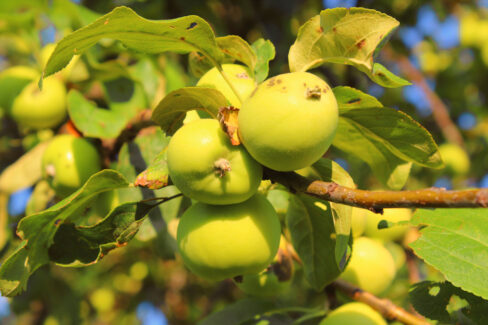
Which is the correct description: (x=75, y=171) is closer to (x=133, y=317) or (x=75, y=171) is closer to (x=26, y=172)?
(x=26, y=172)

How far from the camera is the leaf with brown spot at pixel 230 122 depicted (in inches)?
30.2

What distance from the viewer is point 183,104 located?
874 millimetres

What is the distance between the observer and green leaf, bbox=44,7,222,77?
30.0 inches

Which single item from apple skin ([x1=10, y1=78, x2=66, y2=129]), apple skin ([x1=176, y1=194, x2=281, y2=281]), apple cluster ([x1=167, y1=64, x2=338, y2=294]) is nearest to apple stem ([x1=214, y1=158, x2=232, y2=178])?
apple cluster ([x1=167, y1=64, x2=338, y2=294])

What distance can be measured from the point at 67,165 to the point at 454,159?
2176 mm

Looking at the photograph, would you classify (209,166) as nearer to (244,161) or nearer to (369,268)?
(244,161)

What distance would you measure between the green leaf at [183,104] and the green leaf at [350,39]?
19 centimetres

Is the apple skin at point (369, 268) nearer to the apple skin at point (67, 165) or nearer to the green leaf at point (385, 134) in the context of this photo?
the green leaf at point (385, 134)

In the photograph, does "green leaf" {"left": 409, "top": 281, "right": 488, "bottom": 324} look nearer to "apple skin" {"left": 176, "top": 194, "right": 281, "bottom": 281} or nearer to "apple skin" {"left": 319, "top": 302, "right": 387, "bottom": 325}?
"apple skin" {"left": 319, "top": 302, "right": 387, "bottom": 325}

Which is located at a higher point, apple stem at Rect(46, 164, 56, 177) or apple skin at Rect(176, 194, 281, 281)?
apple skin at Rect(176, 194, 281, 281)

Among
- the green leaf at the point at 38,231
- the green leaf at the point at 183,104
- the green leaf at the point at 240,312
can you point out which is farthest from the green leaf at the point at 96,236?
the green leaf at the point at 240,312

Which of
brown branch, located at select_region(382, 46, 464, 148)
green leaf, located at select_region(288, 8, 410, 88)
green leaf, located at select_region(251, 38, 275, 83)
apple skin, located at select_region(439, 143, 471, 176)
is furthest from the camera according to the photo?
brown branch, located at select_region(382, 46, 464, 148)

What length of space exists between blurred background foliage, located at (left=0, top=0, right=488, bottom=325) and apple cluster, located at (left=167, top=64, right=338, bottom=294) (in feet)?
1.22

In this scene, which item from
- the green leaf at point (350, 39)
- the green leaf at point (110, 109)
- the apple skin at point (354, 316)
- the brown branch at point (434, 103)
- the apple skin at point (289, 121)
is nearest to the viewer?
the apple skin at point (289, 121)
